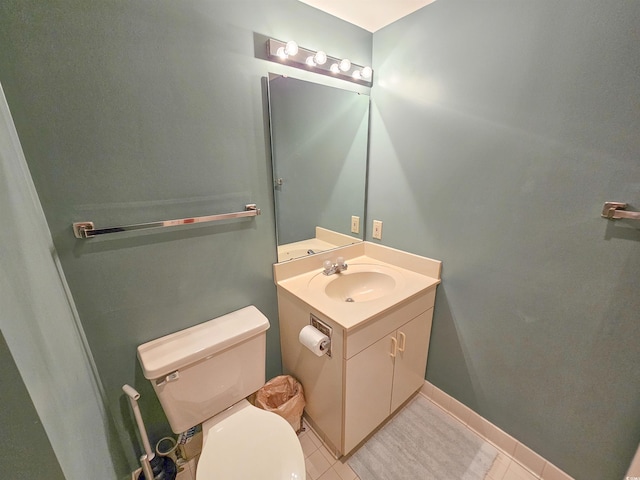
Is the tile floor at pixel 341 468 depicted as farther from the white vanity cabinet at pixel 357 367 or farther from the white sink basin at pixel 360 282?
the white sink basin at pixel 360 282

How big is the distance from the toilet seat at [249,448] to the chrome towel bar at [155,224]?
88 centimetres

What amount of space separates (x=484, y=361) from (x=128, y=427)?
1.74m

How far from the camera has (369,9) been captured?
1260 millimetres

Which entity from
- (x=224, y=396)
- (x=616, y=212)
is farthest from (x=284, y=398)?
(x=616, y=212)

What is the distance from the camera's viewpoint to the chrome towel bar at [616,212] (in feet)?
2.69

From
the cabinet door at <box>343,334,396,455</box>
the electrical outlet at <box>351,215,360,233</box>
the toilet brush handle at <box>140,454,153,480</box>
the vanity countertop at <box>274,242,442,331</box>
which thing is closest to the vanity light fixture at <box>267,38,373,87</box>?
the electrical outlet at <box>351,215,360,233</box>

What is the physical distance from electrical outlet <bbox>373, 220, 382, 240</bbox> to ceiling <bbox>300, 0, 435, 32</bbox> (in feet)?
3.65

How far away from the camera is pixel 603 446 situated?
3.32 feet

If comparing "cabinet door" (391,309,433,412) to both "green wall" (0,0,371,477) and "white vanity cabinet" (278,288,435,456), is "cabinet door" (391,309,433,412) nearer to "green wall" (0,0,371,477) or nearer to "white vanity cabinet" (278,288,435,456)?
"white vanity cabinet" (278,288,435,456)

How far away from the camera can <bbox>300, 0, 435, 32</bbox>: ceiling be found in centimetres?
121

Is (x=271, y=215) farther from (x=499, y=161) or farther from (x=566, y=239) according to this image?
(x=566, y=239)

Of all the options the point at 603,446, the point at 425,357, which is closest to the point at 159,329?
the point at 425,357

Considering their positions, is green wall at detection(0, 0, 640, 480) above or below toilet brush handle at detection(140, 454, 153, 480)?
above

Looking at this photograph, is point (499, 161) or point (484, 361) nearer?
point (499, 161)
